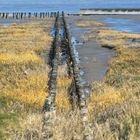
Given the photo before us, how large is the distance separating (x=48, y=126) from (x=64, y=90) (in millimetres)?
6327

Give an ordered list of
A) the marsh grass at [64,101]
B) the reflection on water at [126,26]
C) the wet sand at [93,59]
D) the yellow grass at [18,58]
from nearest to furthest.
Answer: the marsh grass at [64,101] < the wet sand at [93,59] < the yellow grass at [18,58] < the reflection on water at [126,26]

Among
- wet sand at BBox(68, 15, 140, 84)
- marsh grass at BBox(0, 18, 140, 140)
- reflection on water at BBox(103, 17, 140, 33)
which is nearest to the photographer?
marsh grass at BBox(0, 18, 140, 140)

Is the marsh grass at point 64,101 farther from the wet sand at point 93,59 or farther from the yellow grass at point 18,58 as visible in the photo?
the wet sand at point 93,59

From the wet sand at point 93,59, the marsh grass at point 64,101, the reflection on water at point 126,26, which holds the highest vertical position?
the marsh grass at point 64,101

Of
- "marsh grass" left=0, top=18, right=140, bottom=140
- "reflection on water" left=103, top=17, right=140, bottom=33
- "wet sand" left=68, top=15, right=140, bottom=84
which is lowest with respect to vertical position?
"reflection on water" left=103, top=17, right=140, bottom=33

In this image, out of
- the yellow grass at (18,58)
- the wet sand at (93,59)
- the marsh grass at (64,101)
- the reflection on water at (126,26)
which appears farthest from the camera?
the reflection on water at (126,26)

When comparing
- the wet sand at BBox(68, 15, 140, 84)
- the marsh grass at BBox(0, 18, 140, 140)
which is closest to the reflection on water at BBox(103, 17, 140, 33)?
the wet sand at BBox(68, 15, 140, 84)

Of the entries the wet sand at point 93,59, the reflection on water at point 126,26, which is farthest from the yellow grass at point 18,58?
the reflection on water at point 126,26

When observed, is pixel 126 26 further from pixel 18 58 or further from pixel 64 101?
pixel 64 101

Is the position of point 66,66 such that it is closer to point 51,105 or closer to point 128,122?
point 51,105

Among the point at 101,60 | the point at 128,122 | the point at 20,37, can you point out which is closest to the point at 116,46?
the point at 101,60

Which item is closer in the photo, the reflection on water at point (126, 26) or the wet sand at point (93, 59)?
the wet sand at point (93, 59)

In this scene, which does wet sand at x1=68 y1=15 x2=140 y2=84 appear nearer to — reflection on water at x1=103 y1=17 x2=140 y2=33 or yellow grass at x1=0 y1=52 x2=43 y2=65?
yellow grass at x1=0 y1=52 x2=43 y2=65

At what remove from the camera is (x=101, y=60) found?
27.7 meters
